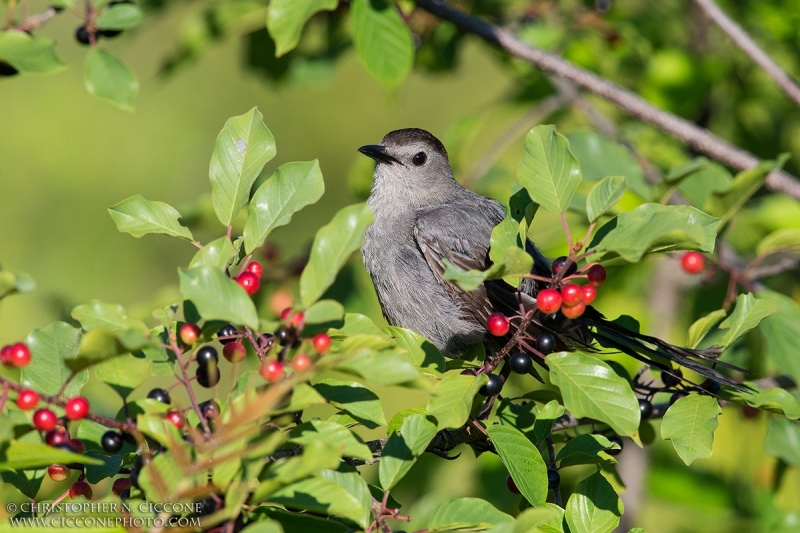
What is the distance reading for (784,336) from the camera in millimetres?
2979

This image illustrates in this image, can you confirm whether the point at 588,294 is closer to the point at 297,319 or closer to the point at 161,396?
the point at 297,319

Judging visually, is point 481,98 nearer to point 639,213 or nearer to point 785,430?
point 785,430

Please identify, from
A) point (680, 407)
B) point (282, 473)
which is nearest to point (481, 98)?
point (680, 407)

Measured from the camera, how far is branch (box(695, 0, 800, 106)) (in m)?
3.84

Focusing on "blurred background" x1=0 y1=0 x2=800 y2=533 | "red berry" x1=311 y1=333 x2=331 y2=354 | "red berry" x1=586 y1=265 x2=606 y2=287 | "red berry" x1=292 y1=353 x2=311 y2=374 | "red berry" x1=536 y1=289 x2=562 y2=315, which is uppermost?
"red berry" x1=586 y1=265 x2=606 y2=287

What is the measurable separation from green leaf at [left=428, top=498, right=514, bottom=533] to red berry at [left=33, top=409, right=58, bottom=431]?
89 cm

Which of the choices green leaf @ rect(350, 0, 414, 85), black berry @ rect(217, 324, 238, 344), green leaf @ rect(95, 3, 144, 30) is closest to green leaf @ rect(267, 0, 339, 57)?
green leaf @ rect(350, 0, 414, 85)

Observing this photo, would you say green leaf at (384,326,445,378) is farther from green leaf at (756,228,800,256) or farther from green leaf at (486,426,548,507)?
green leaf at (756,228,800,256)

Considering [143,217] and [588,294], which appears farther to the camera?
[143,217]

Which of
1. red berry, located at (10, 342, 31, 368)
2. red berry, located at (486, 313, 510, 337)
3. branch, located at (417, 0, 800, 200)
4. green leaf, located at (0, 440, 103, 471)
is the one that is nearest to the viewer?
green leaf, located at (0, 440, 103, 471)

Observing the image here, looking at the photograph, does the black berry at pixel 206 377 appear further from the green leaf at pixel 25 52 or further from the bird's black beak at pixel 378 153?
the bird's black beak at pixel 378 153

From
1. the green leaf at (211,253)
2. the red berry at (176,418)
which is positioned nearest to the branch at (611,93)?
the green leaf at (211,253)

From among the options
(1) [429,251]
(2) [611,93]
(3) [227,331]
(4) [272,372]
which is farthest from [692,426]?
(2) [611,93]

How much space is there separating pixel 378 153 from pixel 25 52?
189 cm
